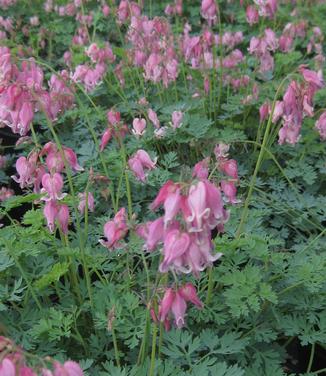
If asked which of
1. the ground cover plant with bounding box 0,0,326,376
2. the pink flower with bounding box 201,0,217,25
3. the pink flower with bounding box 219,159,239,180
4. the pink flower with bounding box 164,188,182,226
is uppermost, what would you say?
the pink flower with bounding box 164,188,182,226

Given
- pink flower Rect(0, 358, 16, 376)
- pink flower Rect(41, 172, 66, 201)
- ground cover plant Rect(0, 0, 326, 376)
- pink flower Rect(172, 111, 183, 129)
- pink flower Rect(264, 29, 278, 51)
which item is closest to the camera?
pink flower Rect(0, 358, 16, 376)

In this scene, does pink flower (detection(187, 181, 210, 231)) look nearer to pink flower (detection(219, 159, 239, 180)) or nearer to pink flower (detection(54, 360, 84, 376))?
pink flower (detection(54, 360, 84, 376))

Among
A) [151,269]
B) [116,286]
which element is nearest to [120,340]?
[116,286]

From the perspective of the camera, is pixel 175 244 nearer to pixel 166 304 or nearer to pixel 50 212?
pixel 166 304

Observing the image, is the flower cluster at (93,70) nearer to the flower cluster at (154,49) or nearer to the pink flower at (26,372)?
the flower cluster at (154,49)

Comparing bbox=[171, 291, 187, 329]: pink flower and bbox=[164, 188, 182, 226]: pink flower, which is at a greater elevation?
bbox=[164, 188, 182, 226]: pink flower

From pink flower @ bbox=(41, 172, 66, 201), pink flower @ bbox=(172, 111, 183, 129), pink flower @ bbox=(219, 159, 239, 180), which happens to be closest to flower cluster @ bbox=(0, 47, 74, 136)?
pink flower @ bbox=(41, 172, 66, 201)

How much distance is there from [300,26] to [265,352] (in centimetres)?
289

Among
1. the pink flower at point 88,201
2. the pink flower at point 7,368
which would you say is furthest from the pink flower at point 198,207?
the pink flower at point 88,201

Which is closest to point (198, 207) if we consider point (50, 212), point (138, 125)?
point (50, 212)

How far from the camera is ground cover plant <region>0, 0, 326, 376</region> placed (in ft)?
5.69

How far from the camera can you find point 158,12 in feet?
18.8

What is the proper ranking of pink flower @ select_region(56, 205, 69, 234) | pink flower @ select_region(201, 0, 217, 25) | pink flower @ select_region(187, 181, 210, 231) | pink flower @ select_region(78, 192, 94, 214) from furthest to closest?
1. pink flower @ select_region(201, 0, 217, 25)
2. pink flower @ select_region(78, 192, 94, 214)
3. pink flower @ select_region(56, 205, 69, 234)
4. pink flower @ select_region(187, 181, 210, 231)

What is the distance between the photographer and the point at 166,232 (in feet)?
4.59
